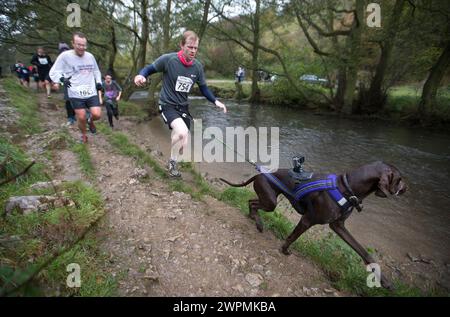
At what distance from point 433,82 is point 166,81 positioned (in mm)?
14294

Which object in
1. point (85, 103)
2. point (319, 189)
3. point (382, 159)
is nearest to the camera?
point (319, 189)

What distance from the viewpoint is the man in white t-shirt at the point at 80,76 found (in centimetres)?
538

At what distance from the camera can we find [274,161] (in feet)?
28.8

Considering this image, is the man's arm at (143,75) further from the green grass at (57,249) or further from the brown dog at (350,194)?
the brown dog at (350,194)

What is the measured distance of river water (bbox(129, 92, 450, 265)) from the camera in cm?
488

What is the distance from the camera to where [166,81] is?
4570 mm

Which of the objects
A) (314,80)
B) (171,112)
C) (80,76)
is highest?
(314,80)

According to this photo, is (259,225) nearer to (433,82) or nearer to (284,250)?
(284,250)

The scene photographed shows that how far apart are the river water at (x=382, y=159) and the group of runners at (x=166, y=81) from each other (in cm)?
258

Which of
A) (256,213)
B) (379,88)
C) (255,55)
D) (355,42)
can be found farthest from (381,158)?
(255,55)

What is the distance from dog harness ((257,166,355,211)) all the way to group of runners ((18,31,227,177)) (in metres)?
2.00

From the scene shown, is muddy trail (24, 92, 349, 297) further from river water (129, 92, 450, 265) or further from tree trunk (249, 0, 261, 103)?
tree trunk (249, 0, 261, 103)

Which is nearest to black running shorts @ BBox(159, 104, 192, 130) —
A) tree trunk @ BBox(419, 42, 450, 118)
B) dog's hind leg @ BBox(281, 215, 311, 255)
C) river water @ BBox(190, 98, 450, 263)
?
dog's hind leg @ BBox(281, 215, 311, 255)
